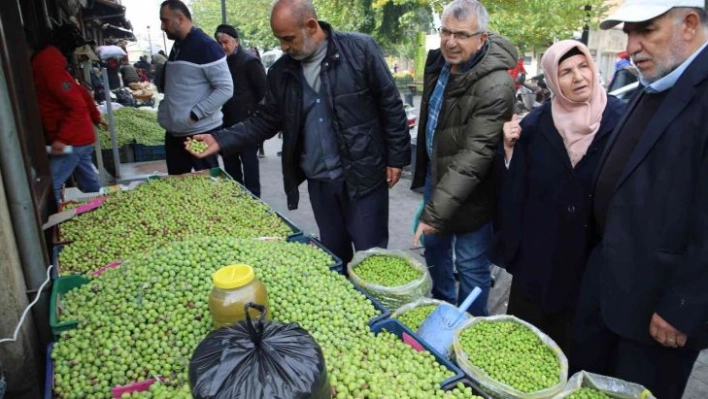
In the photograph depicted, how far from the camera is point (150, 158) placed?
29.0 feet

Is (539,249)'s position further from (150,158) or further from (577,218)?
(150,158)

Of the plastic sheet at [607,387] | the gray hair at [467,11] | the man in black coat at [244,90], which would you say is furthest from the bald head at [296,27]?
the man in black coat at [244,90]

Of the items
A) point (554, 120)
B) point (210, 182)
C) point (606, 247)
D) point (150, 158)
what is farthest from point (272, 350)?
point (150, 158)

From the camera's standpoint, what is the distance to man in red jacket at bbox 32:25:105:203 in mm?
4496

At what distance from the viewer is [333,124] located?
3312 millimetres

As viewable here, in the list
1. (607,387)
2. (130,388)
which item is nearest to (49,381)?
(130,388)

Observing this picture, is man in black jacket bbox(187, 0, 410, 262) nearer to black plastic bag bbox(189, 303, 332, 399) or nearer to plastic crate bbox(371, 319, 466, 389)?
plastic crate bbox(371, 319, 466, 389)

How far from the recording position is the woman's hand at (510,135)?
270 cm

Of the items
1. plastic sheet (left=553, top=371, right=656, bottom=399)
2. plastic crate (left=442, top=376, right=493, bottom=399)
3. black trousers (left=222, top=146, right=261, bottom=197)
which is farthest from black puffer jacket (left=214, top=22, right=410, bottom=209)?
black trousers (left=222, top=146, right=261, bottom=197)

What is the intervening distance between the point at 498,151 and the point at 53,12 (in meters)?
7.95

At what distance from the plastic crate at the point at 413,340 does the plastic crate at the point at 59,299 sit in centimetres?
144

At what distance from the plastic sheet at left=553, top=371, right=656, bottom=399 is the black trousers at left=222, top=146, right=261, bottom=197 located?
184 inches

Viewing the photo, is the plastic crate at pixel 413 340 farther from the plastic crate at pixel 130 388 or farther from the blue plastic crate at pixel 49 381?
the blue plastic crate at pixel 49 381

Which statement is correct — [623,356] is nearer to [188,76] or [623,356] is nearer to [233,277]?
[233,277]
